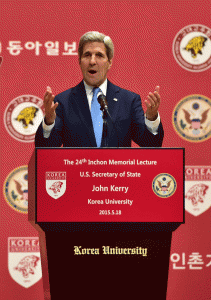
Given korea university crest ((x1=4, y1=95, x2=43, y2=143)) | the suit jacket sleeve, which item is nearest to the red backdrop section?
korea university crest ((x1=4, y1=95, x2=43, y2=143))

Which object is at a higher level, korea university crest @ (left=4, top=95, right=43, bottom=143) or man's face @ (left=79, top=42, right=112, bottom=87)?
man's face @ (left=79, top=42, right=112, bottom=87)

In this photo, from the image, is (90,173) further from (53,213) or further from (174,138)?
(174,138)

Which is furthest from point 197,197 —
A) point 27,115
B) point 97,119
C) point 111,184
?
point 111,184

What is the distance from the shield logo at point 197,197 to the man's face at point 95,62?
4.79 feet

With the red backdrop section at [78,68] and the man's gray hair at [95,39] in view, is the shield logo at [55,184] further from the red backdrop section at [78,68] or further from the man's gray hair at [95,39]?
the red backdrop section at [78,68]

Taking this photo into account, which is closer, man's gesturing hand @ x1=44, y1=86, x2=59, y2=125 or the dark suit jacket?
man's gesturing hand @ x1=44, y1=86, x2=59, y2=125

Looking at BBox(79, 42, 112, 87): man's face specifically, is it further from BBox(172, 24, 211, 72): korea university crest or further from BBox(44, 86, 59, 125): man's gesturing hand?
BBox(172, 24, 211, 72): korea university crest

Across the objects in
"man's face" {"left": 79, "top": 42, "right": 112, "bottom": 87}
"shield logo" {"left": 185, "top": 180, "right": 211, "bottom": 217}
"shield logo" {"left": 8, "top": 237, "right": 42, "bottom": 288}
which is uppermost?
"man's face" {"left": 79, "top": 42, "right": 112, "bottom": 87}

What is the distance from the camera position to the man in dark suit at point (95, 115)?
2061 millimetres

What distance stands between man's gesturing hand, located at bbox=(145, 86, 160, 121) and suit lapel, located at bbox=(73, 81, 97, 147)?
0.30 m

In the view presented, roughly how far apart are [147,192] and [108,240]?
0.24 m

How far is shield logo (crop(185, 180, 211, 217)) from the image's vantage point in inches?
131

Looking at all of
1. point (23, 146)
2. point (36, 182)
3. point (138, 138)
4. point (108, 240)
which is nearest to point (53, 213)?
point (36, 182)

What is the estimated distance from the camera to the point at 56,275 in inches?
68.7
